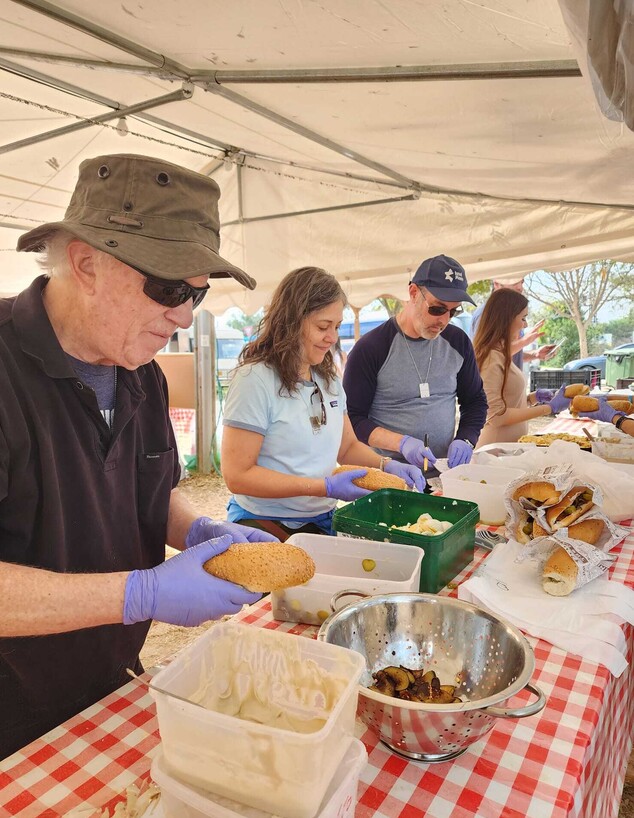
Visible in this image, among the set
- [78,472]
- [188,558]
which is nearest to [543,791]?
[188,558]

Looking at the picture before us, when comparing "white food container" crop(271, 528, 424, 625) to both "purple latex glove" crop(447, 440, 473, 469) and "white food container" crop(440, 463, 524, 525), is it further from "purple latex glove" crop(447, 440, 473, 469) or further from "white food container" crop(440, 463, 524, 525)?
"purple latex glove" crop(447, 440, 473, 469)

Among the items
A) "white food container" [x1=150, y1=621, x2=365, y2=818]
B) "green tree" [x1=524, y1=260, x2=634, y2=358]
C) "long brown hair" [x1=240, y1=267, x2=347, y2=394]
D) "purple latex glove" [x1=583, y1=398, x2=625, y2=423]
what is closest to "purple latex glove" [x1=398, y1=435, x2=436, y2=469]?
"long brown hair" [x1=240, y1=267, x2=347, y2=394]

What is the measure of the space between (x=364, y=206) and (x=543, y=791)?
4.60m

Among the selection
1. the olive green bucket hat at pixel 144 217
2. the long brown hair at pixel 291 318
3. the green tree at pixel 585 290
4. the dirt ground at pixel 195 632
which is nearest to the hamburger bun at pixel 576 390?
the dirt ground at pixel 195 632

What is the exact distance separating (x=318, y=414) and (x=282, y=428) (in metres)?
0.23

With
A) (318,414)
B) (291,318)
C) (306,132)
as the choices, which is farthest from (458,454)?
(306,132)

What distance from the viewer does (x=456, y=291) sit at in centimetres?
350

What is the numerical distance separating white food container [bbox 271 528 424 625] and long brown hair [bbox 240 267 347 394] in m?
1.02

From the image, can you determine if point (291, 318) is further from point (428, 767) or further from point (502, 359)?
point (502, 359)

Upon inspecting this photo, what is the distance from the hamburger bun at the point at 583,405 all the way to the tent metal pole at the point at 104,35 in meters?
4.39

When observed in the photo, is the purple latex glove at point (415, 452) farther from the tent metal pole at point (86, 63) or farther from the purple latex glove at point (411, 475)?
the tent metal pole at point (86, 63)

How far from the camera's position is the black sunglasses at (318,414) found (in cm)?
280

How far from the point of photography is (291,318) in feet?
9.04

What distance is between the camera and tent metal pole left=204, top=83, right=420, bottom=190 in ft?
9.77
